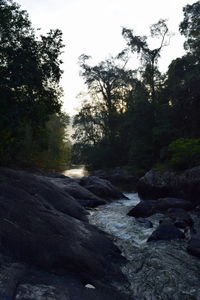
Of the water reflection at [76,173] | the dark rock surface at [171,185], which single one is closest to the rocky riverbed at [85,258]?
the dark rock surface at [171,185]

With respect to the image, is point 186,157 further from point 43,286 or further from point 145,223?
point 43,286

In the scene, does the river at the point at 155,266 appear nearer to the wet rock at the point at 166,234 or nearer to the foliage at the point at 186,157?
the wet rock at the point at 166,234

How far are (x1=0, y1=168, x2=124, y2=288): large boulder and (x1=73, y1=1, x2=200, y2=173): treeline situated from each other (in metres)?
11.3

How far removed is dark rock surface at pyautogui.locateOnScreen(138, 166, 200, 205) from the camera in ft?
50.5

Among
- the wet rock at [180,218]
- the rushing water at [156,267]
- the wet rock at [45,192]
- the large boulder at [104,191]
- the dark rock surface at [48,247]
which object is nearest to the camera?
the dark rock surface at [48,247]

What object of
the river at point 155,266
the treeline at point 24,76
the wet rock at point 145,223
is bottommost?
the river at point 155,266

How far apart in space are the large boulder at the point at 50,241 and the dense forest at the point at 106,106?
4.94 meters

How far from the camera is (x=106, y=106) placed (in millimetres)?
42344

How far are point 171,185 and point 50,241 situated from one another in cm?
1172

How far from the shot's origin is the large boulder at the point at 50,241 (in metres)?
6.26

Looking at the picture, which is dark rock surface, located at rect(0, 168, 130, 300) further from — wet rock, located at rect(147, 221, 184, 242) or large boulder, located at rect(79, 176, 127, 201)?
large boulder, located at rect(79, 176, 127, 201)

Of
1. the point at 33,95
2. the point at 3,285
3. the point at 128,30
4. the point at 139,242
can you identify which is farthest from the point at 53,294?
the point at 128,30

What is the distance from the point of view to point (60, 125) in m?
53.4

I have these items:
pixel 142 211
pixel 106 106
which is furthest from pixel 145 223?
pixel 106 106
